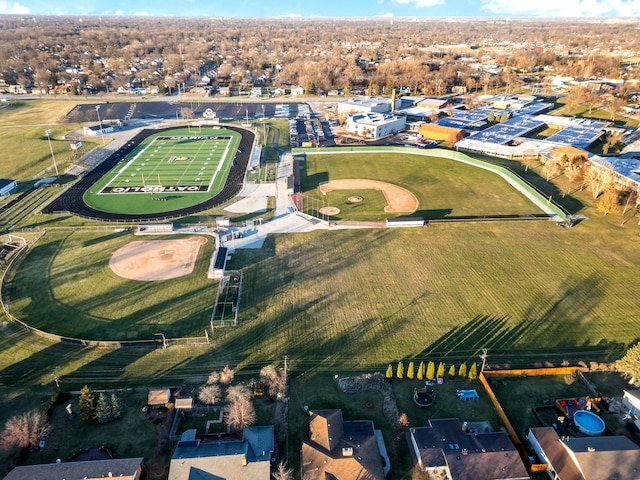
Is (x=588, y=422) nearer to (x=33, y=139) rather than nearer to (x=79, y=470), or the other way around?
(x=79, y=470)

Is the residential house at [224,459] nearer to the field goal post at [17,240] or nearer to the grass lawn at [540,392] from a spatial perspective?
the grass lawn at [540,392]

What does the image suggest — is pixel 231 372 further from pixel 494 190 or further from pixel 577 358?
pixel 494 190

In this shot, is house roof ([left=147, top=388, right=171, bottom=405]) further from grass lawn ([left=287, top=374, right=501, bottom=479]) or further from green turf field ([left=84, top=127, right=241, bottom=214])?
green turf field ([left=84, top=127, right=241, bottom=214])

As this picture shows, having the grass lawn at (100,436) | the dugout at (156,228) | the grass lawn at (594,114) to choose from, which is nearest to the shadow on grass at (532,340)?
the grass lawn at (100,436)

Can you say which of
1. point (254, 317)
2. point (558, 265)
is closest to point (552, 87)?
point (558, 265)

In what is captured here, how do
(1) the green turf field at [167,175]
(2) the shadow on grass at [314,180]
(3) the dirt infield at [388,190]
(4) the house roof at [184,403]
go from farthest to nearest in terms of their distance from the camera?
(2) the shadow on grass at [314,180], (1) the green turf field at [167,175], (3) the dirt infield at [388,190], (4) the house roof at [184,403]

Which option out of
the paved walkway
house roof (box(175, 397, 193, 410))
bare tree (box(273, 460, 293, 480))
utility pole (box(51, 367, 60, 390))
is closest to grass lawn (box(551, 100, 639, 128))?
the paved walkway

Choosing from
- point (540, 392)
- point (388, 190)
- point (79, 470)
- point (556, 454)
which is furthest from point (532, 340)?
point (388, 190)
